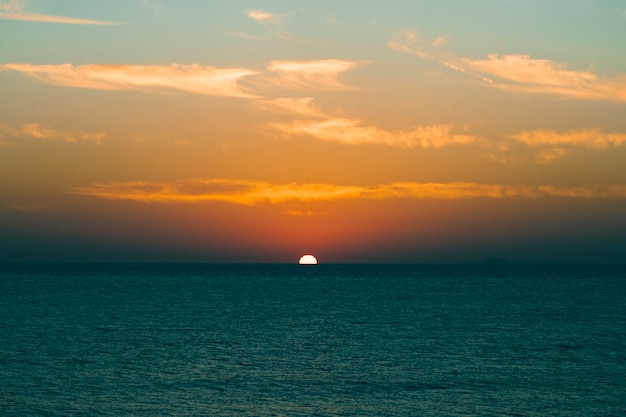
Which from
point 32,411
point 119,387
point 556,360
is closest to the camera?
point 32,411

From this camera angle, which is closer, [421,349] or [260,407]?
[260,407]

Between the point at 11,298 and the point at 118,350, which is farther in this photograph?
the point at 11,298

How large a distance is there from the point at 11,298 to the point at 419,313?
2752 inches

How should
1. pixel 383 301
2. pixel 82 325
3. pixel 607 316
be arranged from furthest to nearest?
pixel 383 301 < pixel 607 316 < pixel 82 325

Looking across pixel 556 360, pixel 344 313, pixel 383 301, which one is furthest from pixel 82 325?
pixel 383 301

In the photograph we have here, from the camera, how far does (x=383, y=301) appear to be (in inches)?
4788

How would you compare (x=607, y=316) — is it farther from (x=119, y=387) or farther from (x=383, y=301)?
(x=119, y=387)

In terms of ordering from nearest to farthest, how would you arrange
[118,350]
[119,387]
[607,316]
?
[119,387] < [118,350] < [607,316]

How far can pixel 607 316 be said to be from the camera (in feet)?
300

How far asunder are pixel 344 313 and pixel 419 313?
966cm

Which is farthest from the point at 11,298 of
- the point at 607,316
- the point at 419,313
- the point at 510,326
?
the point at 607,316

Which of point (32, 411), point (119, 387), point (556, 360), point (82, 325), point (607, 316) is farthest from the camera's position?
point (607, 316)

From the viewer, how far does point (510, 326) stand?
78562 millimetres

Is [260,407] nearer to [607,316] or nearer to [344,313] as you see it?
[344,313]
